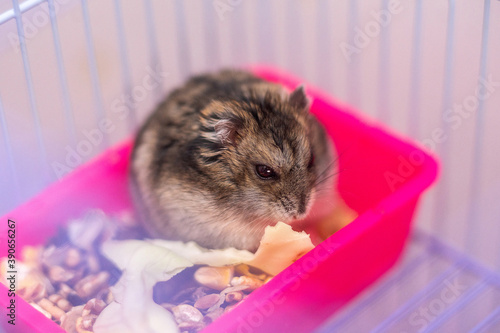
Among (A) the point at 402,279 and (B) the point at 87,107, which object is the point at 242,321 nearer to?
(A) the point at 402,279

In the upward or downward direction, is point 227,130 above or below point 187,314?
above

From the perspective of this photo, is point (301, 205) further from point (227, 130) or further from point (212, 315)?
point (212, 315)

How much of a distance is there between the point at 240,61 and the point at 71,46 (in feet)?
3.35

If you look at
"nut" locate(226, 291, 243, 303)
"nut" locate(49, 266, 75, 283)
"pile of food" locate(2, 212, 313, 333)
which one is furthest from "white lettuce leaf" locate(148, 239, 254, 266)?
"nut" locate(49, 266, 75, 283)

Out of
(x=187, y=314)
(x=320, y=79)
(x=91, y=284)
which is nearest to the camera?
(x=187, y=314)

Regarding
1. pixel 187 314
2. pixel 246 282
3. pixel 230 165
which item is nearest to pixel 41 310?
pixel 187 314

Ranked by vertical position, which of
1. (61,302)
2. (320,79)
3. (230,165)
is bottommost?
(61,302)

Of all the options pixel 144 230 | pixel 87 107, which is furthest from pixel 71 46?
pixel 144 230

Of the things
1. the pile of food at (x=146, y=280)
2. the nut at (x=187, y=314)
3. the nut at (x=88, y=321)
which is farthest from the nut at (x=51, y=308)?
the nut at (x=187, y=314)

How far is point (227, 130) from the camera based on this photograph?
2.53 m

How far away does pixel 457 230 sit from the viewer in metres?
3.47

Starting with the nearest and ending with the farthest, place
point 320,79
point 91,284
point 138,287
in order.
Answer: point 138,287, point 91,284, point 320,79

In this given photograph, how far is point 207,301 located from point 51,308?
1.97 feet

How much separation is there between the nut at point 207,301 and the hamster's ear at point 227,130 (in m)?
0.59
